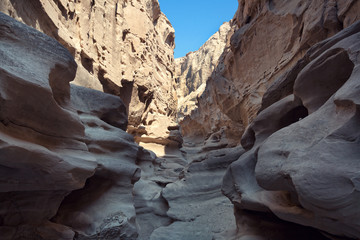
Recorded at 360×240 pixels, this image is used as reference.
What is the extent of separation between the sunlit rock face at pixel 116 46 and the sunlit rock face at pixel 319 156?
630 centimetres

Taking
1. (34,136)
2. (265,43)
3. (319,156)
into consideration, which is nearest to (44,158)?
(34,136)

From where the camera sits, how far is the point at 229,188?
3.59 metres

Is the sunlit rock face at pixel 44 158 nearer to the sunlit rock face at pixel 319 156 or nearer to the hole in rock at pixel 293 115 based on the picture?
the sunlit rock face at pixel 319 156

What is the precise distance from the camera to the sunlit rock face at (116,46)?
22.7 ft

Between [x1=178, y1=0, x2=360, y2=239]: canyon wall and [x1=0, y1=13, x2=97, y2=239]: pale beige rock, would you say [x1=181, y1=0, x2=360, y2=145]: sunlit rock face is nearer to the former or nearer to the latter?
[x1=178, y1=0, x2=360, y2=239]: canyon wall

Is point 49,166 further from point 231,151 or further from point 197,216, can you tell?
point 231,151

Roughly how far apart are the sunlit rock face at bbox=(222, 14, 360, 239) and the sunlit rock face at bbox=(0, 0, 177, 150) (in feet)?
20.7

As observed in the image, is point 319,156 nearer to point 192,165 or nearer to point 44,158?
point 44,158

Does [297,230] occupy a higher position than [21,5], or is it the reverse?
[21,5]

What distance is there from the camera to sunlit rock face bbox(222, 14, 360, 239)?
1485mm

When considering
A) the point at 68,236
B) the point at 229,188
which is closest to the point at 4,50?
the point at 68,236

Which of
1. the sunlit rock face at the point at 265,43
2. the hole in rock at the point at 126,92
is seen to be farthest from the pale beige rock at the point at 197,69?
the hole in rock at the point at 126,92

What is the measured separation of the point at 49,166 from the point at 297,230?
328 cm

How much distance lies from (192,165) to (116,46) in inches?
323
